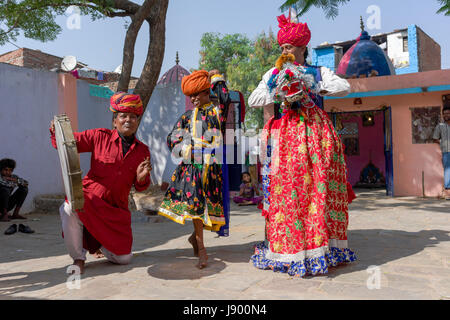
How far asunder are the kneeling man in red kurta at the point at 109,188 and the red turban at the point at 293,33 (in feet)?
4.82

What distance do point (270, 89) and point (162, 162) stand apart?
8.84 metres

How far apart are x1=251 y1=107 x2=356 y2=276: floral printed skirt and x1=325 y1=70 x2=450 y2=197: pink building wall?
7406mm

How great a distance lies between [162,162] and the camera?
12000 mm

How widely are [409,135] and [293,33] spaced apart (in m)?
7.73

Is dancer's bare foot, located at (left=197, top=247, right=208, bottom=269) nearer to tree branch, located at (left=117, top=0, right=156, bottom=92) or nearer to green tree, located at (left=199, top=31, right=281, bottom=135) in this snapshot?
tree branch, located at (left=117, top=0, right=156, bottom=92)

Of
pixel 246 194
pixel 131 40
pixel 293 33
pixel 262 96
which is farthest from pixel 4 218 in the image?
pixel 293 33

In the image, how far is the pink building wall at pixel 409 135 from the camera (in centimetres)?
976

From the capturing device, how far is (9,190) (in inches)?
284

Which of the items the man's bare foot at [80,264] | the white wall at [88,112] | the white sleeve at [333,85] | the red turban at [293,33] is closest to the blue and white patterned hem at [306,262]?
the white sleeve at [333,85]

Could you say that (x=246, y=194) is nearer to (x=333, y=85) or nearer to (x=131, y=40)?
(x=131, y=40)

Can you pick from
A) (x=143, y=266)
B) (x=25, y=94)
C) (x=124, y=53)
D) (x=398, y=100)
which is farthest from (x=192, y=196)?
(x=398, y=100)

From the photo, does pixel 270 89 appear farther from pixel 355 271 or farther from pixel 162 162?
pixel 162 162

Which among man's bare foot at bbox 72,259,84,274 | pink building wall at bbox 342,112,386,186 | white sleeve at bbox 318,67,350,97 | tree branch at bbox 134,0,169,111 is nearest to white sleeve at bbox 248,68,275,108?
white sleeve at bbox 318,67,350,97

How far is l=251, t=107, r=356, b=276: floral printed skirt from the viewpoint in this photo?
3.26m
